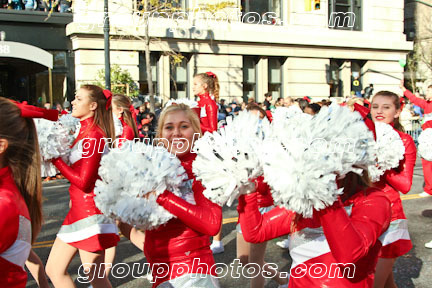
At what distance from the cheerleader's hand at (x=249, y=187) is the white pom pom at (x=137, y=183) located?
0.44 meters

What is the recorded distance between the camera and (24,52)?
14.4 meters

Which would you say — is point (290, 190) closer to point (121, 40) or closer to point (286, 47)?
point (121, 40)

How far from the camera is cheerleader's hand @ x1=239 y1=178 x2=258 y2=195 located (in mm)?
1794

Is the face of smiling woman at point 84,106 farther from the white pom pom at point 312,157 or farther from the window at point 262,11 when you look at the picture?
the window at point 262,11

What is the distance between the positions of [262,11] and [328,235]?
64.7 feet

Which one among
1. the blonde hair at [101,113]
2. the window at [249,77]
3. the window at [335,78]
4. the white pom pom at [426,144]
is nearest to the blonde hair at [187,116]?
the blonde hair at [101,113]

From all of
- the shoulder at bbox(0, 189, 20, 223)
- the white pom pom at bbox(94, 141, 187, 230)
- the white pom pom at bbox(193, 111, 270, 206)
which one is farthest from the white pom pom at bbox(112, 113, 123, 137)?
the white pom pom at bbox(193, 111, 270, 206)

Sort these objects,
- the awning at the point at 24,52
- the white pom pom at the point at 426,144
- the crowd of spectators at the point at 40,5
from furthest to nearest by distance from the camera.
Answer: the crowd of spectators at the point at 40,5 → the awning at the point at 24,52 → the white pom pom at the point at 426,144

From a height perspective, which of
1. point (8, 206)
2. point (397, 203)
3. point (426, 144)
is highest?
point (8, 206)

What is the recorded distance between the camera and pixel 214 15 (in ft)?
60.4

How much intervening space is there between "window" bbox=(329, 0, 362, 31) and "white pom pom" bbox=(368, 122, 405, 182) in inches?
783

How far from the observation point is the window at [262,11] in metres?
19.9

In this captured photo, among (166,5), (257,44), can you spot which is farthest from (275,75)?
(166,5)

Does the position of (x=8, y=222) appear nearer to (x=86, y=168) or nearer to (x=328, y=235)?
(x=328, y=235)
